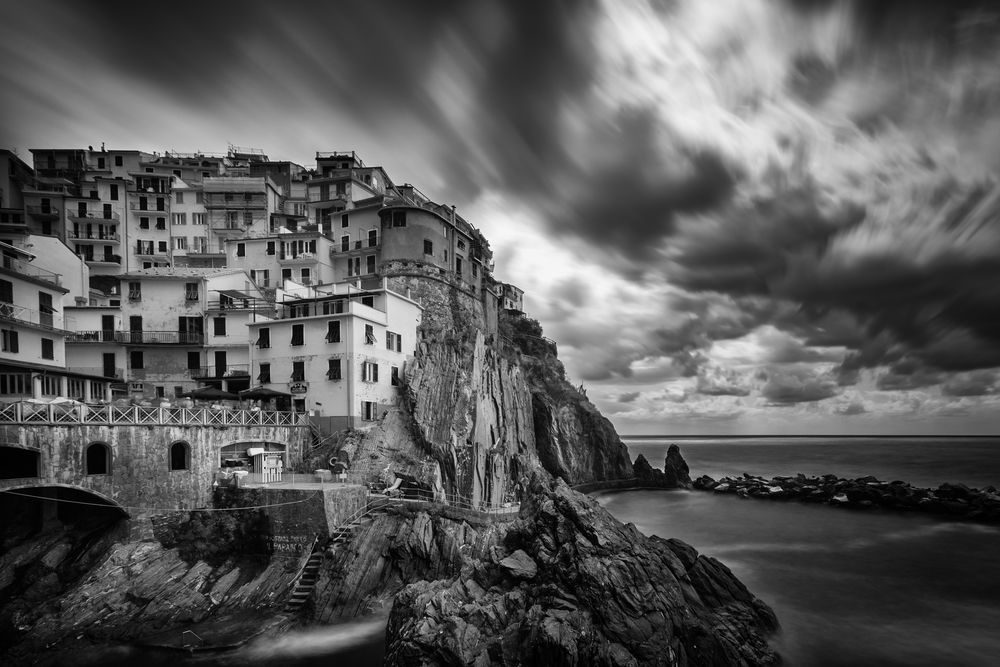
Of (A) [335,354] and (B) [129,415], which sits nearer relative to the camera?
(B) [129,415]

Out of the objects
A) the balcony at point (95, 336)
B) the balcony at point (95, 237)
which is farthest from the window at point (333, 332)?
the balcony at point (95, 237)

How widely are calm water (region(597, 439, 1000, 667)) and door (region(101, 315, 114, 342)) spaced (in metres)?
58.1

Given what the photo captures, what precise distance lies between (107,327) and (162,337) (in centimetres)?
506

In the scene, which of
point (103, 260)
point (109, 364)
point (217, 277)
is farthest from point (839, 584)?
point (103, 260)

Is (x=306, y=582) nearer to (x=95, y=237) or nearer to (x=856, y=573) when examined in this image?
(x=856, y=573)

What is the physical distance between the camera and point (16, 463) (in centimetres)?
3167

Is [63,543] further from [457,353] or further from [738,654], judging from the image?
[738,654]

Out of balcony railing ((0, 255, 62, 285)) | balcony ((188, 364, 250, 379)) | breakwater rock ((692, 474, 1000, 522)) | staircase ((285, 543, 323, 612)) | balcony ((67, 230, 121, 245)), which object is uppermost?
balcony ((67, 230, 121, 245))

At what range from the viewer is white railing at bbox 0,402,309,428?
2914cm

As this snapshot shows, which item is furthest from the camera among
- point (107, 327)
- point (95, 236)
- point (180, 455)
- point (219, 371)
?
point (95, 236)

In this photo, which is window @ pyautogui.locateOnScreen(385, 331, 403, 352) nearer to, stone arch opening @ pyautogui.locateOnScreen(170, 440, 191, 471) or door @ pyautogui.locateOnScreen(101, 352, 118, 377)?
stone arch opening @ pyautogui.locateOnScreen(170, 440, 191, 471)

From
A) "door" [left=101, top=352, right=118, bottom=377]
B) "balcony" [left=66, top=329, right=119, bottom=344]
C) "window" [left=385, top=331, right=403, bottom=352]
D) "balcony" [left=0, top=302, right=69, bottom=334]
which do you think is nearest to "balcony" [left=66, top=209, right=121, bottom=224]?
"balcony" [left=66, top=329, right=119, bottom=344]

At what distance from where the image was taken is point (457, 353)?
53.7m

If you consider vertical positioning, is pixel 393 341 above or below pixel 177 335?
below
